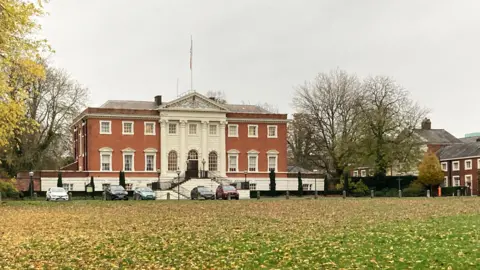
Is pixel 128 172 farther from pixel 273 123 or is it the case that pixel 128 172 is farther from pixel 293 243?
pixel 293 243

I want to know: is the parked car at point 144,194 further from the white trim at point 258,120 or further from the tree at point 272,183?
the white trim at point 258,120

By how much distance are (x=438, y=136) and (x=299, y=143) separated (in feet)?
80.6

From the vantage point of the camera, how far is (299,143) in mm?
89062

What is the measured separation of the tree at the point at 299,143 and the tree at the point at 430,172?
13717 millimetres

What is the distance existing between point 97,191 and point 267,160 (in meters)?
20.8

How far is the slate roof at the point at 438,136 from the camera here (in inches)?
3767

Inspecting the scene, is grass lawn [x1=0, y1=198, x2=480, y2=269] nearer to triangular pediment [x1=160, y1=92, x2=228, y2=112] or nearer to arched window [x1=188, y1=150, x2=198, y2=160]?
triangular pediment [x1=160, y1=92, x2=228, y2=112]

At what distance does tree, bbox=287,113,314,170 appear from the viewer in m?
77.4

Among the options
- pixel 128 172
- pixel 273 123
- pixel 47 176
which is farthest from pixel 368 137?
pixel 47 176

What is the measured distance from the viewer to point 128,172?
69.4m

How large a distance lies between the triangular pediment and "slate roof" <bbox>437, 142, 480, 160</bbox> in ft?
112

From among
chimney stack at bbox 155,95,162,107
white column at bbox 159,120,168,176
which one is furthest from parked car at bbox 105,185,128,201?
chimney stack at bbox 155,95,162,107

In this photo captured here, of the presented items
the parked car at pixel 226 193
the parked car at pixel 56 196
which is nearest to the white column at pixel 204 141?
the parked car at pixel 226 193

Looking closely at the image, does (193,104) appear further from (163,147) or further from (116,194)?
(116,194)
